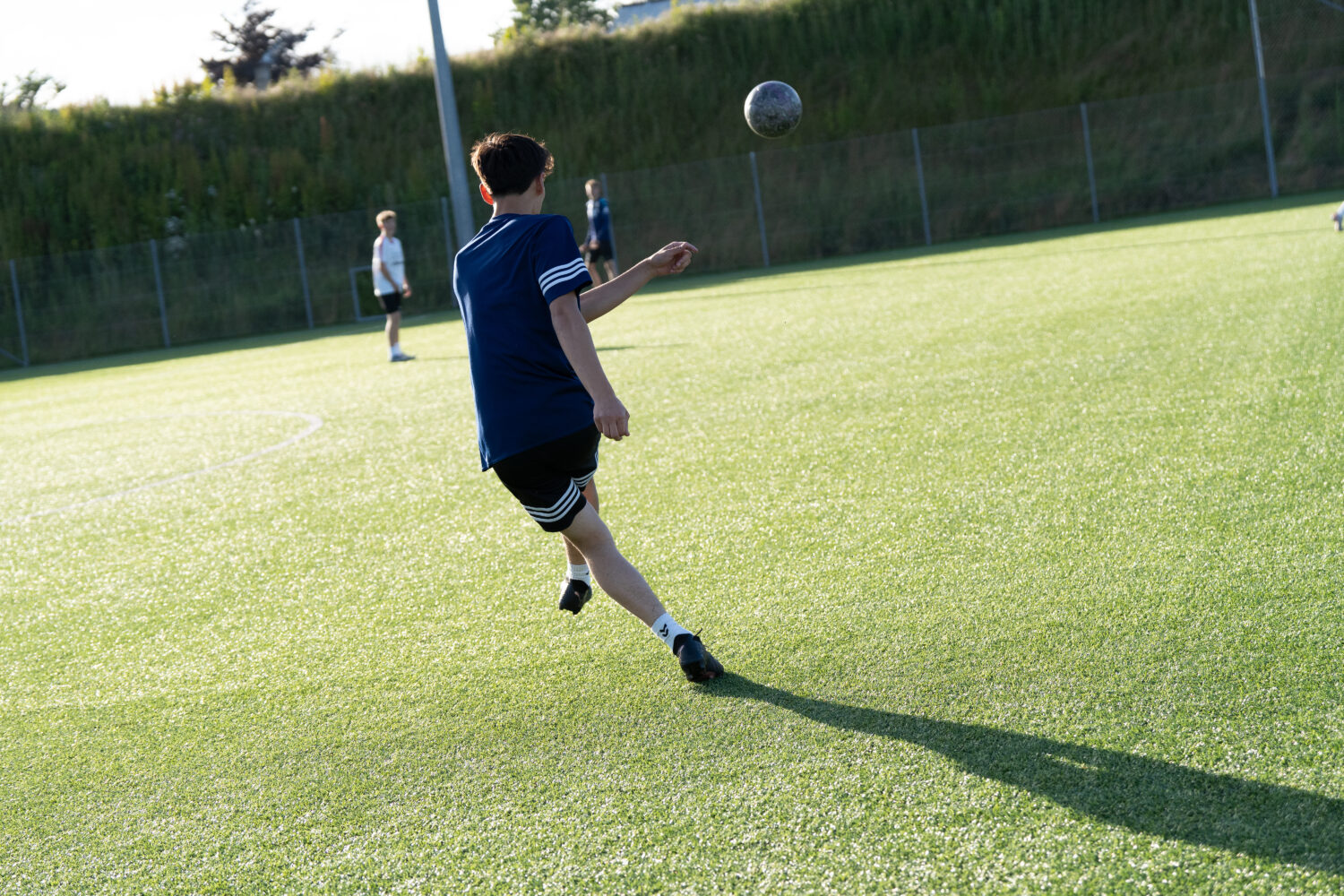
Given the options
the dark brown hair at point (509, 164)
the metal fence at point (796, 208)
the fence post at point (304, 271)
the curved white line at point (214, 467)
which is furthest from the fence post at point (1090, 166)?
the dark brown hair at point (509, 164)

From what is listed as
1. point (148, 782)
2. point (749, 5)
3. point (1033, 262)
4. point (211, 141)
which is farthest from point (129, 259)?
point (148, 782)

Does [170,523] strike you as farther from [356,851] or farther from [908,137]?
[908,137]

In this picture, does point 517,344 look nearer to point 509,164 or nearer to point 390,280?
point 509,164

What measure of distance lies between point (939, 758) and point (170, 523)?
5368mm

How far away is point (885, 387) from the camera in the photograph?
28.9ft

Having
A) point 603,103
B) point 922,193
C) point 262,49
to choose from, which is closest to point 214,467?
point 922,193

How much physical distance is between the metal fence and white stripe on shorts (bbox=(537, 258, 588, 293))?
2551 centimetres

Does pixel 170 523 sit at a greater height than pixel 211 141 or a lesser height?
lesser

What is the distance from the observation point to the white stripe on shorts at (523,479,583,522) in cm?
381

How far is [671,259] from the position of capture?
403cm

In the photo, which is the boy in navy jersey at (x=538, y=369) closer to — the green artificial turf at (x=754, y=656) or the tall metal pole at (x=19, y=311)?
the green artificial turf at (x=754, y=656)

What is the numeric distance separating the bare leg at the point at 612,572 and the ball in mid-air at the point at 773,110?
3.86 meters

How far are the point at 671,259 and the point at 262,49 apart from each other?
53834 millimetres

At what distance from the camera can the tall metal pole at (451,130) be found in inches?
871
